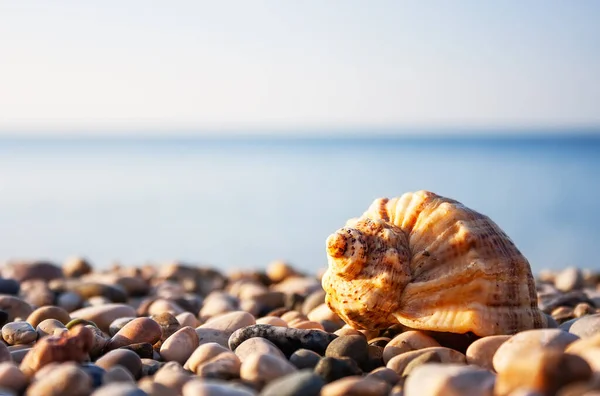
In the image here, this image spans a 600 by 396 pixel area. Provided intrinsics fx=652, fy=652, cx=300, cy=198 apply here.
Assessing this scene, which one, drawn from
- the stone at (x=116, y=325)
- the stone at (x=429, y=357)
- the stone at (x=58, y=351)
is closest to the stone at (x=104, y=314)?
the stone at (x=116, y=325)

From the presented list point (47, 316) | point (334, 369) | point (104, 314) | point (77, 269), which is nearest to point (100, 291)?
point (104, 314)

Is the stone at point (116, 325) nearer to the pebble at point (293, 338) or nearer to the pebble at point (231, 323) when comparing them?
the pebble at point (231, 323)

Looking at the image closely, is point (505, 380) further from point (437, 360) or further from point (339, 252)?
point (339, 252)

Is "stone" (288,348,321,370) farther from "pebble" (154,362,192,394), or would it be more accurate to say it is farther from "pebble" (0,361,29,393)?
"pebble" (0,361,29,393)

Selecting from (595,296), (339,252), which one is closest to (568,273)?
(595,296)

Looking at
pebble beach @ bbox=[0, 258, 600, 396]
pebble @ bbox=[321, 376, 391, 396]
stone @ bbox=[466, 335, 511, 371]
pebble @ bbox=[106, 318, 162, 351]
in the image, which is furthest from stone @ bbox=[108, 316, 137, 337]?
stone @ bbox=[466, 335, 511, 371]

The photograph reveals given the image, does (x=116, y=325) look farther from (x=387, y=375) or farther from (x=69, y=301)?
(x=387, y=375)

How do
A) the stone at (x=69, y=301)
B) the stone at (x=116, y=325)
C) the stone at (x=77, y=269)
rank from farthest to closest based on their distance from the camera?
the stone at (x=77, y=269), the stone at (x=69, y=301), the stone at (x=116, y=325)
